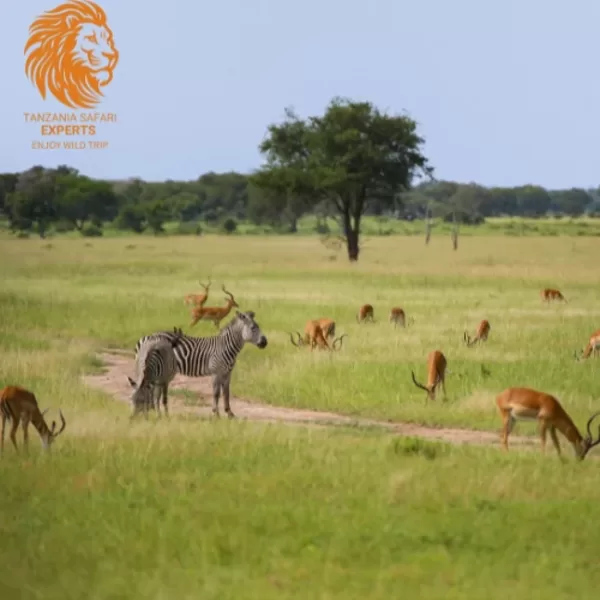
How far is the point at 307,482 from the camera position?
7.55 m

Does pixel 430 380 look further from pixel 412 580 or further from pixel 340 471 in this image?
pixel 412 580

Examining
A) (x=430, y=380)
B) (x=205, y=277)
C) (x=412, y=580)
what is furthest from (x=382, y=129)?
(x=412, y=580)

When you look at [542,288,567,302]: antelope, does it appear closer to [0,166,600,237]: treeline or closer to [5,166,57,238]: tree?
[0,166,600,237]: treeline

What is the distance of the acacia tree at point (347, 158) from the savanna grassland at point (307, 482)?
11.4 metres

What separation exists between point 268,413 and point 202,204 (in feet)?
40.5

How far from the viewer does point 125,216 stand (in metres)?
20.6

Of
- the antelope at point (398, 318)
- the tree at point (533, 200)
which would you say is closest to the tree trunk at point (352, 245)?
the tree at point (533, 200)

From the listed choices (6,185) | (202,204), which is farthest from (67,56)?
(202,204)

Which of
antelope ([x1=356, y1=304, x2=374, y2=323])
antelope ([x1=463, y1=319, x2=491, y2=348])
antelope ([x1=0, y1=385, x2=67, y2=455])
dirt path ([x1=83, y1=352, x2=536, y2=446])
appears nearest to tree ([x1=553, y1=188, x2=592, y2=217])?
antelope ([x1=356, y1=304, x2=374, y2=323])

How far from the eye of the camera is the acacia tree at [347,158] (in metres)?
27.3

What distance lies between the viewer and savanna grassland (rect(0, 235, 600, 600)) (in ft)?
19.4

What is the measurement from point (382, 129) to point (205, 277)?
7350 millimetres

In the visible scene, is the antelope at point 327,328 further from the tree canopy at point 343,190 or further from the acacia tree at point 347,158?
the acacia tree at point 347,158

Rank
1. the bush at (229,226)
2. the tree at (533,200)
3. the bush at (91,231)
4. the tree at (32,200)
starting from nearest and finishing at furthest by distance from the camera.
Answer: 1. the tree at (32,200)
2. the bush at (91,231)
3. the tree at (533,200)
4. the bush at (229,226)
